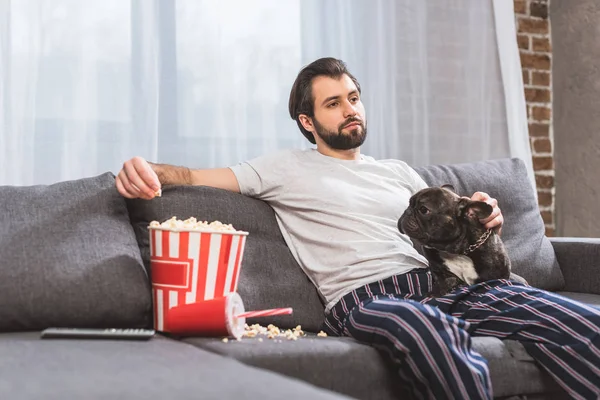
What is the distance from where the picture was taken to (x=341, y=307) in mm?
2135

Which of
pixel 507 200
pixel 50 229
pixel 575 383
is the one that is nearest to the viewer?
pixel 575 383

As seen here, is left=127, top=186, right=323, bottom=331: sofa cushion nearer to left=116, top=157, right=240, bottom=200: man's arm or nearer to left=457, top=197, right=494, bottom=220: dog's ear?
left=116, top=157, right=240, bottom=200: man's arm

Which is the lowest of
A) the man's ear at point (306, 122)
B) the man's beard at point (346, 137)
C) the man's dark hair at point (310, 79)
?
the man's beard at point (346, 137)

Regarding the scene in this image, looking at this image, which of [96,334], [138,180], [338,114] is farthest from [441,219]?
[96,334]

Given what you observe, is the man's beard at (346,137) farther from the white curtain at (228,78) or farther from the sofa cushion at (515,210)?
the white curtain at (228,78)

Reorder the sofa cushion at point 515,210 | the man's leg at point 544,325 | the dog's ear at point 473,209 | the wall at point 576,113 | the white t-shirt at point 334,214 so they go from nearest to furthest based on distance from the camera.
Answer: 1. the man's leg at point 544,325
2. the dog's ear at point 473,209
3. the white t-shirt at point 334,214
4. the sofa cushion at point 515,210
5. the wall at point 576,113

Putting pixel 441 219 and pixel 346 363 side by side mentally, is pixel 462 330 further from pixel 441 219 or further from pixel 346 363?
pixel 441 219

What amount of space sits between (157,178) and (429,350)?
88 cm

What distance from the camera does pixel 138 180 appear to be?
6.49 feet

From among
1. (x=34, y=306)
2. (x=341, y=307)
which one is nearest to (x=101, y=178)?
(x=34, y=306)

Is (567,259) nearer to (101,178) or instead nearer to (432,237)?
(432,237)

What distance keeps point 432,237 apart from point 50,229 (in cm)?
108

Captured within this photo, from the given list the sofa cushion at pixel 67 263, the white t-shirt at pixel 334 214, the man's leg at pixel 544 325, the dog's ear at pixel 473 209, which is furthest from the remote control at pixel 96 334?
the dog's ear at pixel 473 209

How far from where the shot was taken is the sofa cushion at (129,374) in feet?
3.60
